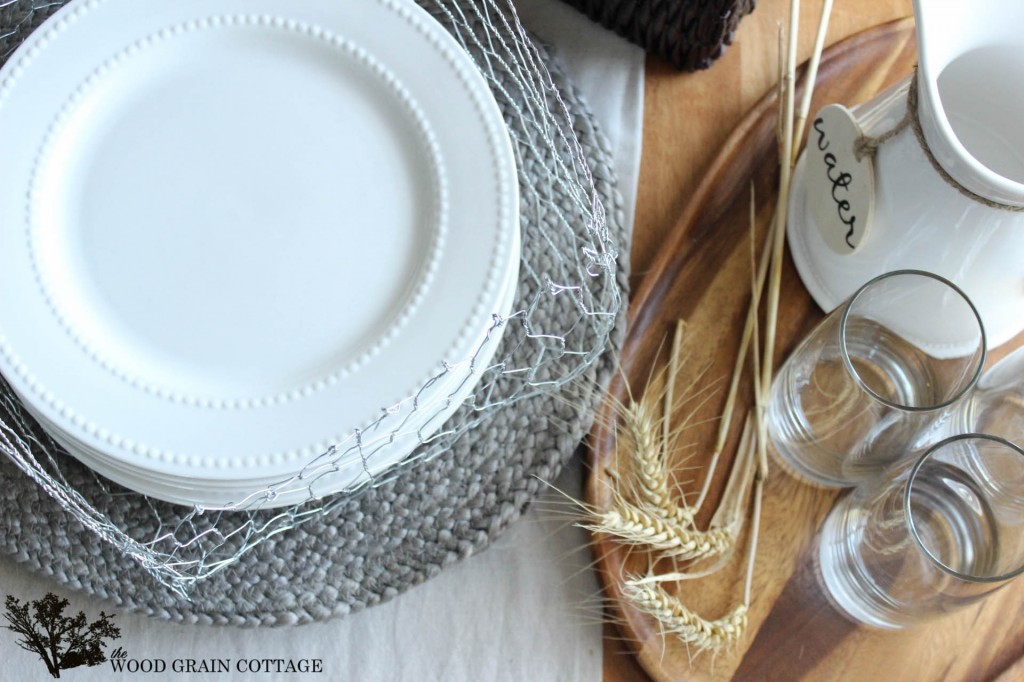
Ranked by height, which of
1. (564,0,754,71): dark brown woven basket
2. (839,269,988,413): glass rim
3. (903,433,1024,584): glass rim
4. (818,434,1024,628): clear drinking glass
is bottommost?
(818,434,1024,628): clear drinking glass

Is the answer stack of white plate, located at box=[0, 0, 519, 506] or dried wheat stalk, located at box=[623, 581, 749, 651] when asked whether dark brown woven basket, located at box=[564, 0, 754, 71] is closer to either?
stack of white plate, located at box=[0, 0, 519, 506]

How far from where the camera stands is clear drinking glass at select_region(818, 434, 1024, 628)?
1.84 feet

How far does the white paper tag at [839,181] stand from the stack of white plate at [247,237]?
220 millimetres

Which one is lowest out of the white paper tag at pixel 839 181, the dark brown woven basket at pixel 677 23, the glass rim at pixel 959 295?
the glass rim at pixel 959 295

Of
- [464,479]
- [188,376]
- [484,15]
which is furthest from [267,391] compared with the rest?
[484,15]

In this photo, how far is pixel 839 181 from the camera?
0.58 metres

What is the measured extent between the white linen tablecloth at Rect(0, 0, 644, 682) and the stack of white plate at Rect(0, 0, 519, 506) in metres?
0.15

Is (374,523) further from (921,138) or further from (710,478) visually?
(921,138)

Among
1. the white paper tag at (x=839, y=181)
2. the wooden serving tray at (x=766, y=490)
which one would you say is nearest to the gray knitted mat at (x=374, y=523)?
the wooden serving tray at (x=766, y=490)

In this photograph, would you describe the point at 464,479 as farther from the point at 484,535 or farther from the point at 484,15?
the point at 484,15

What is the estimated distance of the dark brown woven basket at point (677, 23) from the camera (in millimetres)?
622

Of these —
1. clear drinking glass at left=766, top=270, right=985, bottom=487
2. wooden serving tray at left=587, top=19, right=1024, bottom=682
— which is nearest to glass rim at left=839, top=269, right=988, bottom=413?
clear drinking glass at left=766, top=270, right=985, bottom=487

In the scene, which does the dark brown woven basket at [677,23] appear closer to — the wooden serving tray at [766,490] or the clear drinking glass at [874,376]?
the wooden serving tray at [766,490]

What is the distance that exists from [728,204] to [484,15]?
0.23m
